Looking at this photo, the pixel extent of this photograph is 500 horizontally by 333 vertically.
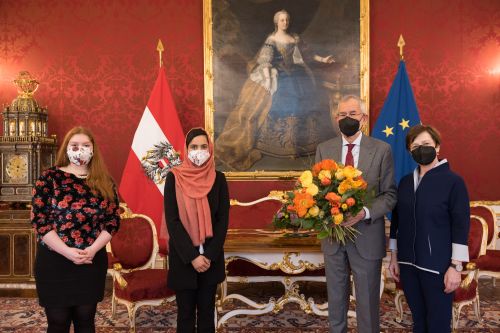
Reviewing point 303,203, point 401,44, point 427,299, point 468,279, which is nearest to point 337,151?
point 303,203

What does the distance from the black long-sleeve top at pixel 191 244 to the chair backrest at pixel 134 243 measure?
1.24 meters

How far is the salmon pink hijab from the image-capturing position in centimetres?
241

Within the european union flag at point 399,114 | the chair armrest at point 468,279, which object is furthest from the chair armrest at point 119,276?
the european union flag at point 399,114

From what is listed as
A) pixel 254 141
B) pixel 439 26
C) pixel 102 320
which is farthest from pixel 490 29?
pixel 102 320

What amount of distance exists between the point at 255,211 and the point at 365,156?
2676mm

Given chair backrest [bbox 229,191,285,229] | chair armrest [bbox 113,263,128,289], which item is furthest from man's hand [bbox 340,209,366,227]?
chair backrest [bbox 229,191,285,229]

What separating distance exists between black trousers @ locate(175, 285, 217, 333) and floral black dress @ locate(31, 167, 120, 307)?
486mm

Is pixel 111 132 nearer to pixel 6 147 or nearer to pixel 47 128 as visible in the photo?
pixel 47 128

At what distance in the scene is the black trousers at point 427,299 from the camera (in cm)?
207

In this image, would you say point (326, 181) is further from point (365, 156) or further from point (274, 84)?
point (274, 84)

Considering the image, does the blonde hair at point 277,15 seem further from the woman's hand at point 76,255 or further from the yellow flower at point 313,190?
the woman's hand at point 76,255

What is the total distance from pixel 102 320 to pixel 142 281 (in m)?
0.73

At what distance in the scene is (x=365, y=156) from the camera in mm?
2379

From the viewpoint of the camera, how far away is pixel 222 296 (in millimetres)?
3363
